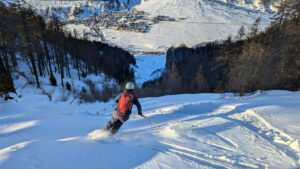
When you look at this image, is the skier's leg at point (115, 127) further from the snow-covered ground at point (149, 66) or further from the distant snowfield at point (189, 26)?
the distant snowfield at point (189, 26)

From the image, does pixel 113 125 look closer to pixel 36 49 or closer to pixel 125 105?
pixel 125 105

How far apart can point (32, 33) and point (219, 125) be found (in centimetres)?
2061

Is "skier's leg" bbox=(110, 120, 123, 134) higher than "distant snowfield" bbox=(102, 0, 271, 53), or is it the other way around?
"distant snowfield" bbox=(102, 0, 271, 53)

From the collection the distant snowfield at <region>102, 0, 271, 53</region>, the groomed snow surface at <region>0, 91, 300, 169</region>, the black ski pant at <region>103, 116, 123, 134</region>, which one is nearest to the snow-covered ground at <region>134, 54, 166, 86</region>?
the distant snowfield at <region>102, 0, 271, 53</region>

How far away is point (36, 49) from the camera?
1684 cm

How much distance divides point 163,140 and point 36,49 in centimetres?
2092

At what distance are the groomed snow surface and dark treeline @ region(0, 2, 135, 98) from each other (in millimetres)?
2926

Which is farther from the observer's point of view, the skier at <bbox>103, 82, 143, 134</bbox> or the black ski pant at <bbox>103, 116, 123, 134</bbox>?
the black ski pant at <bbox>103, 116, 123, 134</bbox>

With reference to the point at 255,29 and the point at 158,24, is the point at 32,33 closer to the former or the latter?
the point at 255,29

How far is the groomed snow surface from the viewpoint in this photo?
2.67 meters

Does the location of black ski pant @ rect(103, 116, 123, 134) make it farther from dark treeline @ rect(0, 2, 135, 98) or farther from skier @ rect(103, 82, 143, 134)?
dark treeline @ rect(0, 2, 135, 98)

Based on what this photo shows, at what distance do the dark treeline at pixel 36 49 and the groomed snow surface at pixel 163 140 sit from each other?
293 cm

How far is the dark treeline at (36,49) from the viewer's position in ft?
39.8

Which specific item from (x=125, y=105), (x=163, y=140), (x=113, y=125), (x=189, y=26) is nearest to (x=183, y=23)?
(x=189, y=26)
